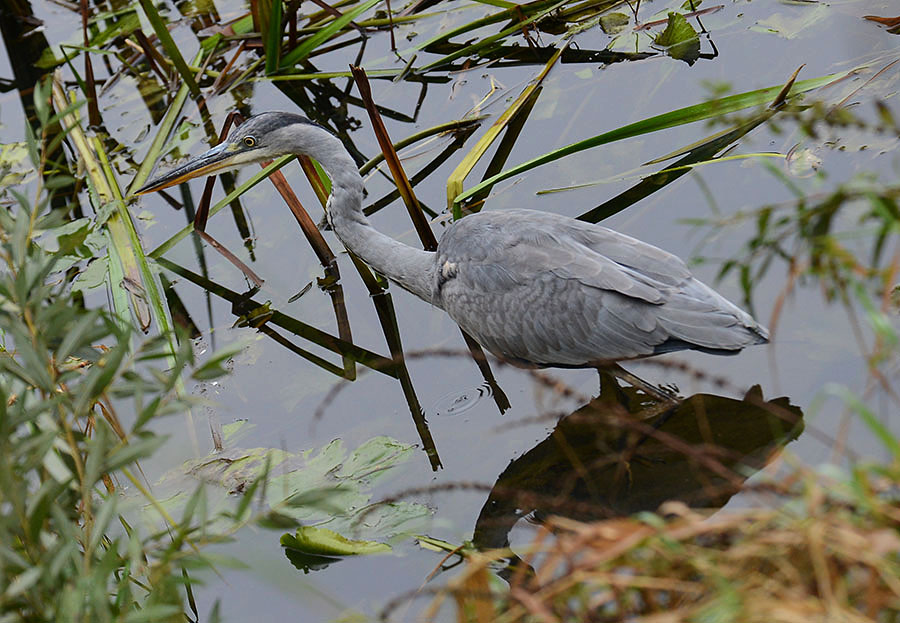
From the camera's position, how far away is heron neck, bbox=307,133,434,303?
13.8 feet

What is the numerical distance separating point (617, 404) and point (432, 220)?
1600 millimetres

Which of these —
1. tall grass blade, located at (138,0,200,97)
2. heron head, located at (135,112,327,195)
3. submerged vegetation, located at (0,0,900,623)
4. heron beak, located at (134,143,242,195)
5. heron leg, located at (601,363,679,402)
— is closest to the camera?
submerged vegetation, located at (0,0,900,623)

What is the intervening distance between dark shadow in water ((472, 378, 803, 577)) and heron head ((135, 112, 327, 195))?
1.83 metres

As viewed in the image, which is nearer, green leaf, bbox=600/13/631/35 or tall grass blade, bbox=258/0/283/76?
tall grass blade, bbox=258/0/283/76

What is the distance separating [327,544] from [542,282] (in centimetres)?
128

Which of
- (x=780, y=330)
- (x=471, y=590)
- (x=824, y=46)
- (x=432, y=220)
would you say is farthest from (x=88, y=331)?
(x=824, y=46)

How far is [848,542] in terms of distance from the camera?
145 cm

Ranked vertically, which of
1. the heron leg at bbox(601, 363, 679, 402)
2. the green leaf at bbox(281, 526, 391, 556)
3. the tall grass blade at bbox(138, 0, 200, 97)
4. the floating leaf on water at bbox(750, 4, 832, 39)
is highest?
the tall grass blade at bbox(138, 0, 200, 97)

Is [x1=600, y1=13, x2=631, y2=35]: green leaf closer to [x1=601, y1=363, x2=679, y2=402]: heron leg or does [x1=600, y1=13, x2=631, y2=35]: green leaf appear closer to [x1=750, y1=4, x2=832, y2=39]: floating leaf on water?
[x1=750, y1=4, x2=832, y2=39]: floating leaf on water

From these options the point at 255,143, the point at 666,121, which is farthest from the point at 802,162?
the point at 255,143

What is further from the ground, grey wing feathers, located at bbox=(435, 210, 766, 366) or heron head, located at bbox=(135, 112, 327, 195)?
heron head, located at bbox=(135, 112, 327, 195)

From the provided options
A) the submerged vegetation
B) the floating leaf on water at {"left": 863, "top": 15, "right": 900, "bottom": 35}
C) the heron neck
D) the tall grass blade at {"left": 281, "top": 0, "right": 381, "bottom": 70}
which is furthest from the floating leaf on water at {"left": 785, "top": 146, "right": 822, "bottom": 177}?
the tall grass blade at {"left": 281, "top": 0, "right": 381, "bottom": 70}

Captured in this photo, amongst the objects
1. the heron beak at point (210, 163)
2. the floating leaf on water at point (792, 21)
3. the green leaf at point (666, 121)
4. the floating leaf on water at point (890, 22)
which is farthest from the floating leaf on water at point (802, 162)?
the heron beak at point (210, 163)

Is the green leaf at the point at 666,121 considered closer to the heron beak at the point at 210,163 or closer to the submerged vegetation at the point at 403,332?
the submerged vegetation at the point at 403,332
